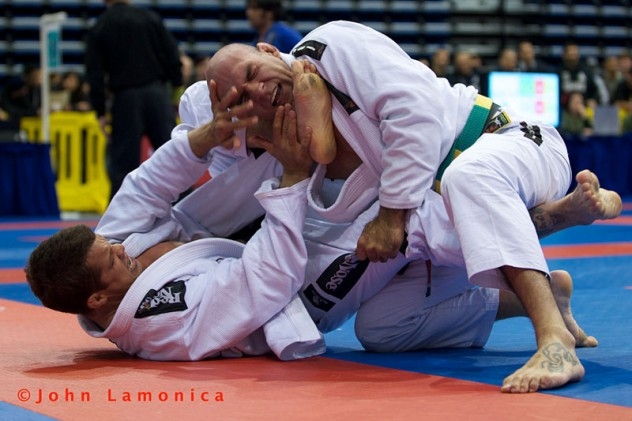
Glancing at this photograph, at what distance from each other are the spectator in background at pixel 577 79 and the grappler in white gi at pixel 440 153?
9997mm

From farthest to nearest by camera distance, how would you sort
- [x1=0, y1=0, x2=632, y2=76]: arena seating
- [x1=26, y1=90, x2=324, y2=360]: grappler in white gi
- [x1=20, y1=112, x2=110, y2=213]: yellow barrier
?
[x1=0, y1=0, x2=632, y2=76]: arena seating < [x1=20, y1=112, x2=110, y2=213]: yellow barrier < [x1=26, y1=90, x2=324, y2=360]: grappler in white gi

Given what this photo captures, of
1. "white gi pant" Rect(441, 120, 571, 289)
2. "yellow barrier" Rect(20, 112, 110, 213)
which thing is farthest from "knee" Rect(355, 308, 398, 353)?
"yellow barrier" Rect(20, 112, 110, 213)

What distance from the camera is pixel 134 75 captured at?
753cm

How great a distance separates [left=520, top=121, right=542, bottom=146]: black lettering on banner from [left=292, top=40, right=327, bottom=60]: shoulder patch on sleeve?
1.98ft

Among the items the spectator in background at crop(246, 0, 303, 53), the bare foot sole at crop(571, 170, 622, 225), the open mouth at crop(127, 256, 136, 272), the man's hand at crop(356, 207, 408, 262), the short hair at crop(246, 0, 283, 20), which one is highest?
→ the bare foot sole at crop(571, 170, 622, 225)

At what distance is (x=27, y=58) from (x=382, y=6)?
17.8 ft

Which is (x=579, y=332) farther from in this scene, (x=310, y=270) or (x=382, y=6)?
(x=382, y=6)

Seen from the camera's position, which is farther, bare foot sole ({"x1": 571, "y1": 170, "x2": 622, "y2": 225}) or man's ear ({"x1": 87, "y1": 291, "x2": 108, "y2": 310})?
man's ear ({"x1": 87, "y1": 291, "x2": 108, "y2": 310})

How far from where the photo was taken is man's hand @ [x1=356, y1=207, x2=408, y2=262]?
9.20 ft

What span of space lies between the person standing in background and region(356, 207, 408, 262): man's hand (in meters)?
4.82

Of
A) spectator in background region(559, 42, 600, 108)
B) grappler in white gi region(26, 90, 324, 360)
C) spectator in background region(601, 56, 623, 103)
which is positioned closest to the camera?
grappler in white gi region(26, 90, 324, 360)

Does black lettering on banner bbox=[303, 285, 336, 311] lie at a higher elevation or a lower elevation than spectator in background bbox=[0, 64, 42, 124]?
higher

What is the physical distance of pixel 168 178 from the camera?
3.26 meters

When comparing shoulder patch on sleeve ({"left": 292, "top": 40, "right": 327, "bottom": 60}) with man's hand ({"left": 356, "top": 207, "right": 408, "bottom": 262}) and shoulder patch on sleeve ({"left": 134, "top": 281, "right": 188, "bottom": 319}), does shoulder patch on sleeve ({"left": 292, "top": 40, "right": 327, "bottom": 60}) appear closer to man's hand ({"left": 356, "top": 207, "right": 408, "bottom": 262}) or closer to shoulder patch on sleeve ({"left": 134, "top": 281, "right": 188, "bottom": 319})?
man's hand ({"left": 356, "top": 207, "right": 408, "bottom": 262})
